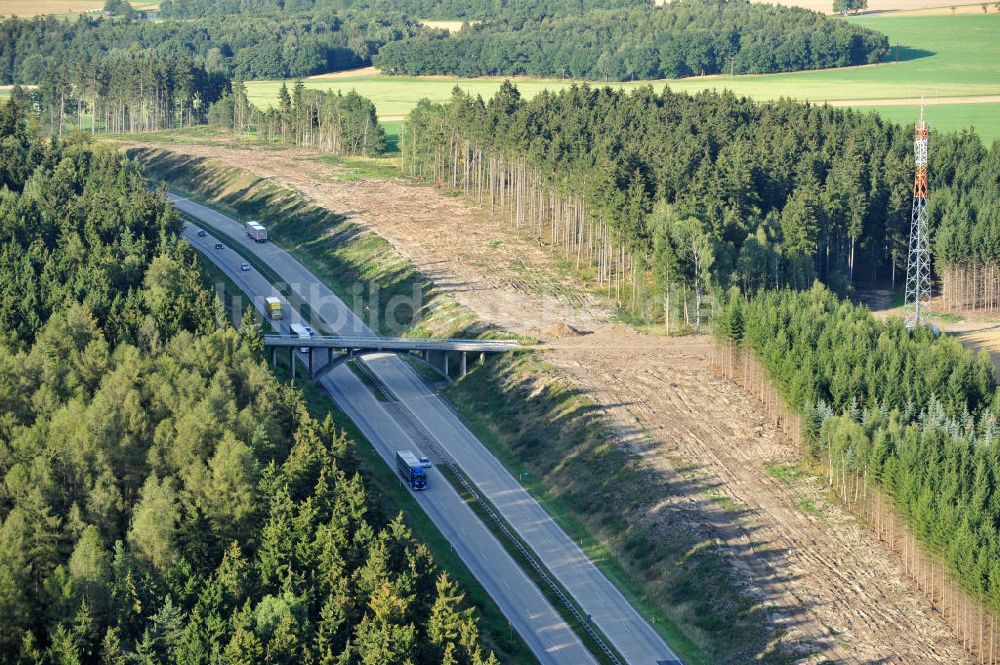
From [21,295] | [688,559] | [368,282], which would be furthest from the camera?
[368,282]

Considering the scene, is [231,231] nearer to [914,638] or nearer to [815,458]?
[815,458]

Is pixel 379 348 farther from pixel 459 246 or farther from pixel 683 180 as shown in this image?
pixel 683 180

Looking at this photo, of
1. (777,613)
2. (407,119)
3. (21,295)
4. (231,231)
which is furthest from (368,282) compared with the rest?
(777,613)

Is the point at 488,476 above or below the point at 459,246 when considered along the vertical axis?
below

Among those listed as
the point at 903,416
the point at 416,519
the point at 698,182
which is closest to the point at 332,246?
the point at 698,182

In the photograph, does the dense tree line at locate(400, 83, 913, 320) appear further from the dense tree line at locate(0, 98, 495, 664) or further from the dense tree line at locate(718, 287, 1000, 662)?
the dense tree line at locate(0, 98, 495, 664)

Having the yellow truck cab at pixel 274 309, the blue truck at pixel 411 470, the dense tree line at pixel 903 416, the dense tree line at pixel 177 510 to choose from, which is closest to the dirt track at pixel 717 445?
the dense tree line at pixel 903 416
